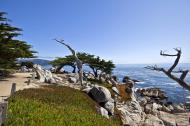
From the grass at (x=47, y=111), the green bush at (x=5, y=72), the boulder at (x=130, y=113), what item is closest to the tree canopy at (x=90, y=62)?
the green bush at (x=5, y=72)

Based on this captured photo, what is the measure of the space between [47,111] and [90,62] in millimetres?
38411

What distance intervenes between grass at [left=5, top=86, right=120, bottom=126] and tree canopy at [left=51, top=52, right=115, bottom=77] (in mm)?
30116

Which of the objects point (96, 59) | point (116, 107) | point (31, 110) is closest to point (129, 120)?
point (116, 107)

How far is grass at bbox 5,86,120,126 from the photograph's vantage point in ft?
52.3

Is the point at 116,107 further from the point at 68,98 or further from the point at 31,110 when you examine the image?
the point at 31,110

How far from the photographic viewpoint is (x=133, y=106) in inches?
1260

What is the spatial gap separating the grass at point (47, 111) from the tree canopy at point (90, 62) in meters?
30.1

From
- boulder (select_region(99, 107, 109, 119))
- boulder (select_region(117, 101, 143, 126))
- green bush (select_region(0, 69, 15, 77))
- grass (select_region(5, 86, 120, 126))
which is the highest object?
green bush (select_region(0, 69, 15, 77))

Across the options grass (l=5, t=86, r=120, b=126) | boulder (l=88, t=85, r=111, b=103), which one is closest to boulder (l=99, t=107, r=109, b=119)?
grass (l=5, t=86, r=120, b=126)

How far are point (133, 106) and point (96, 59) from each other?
83.7ft

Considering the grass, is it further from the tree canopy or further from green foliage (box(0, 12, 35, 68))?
the tree canopy

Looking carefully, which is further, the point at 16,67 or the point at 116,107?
the point at 16,67

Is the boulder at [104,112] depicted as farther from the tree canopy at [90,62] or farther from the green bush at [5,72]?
the tree canopy at [90,62]

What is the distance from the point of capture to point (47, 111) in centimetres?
1814
